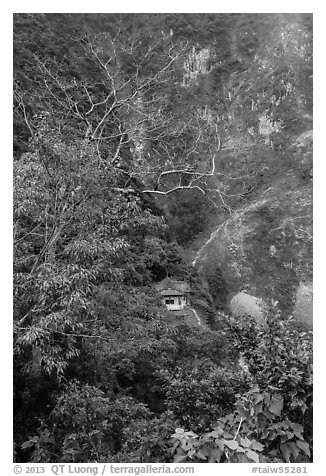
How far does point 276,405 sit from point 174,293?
6.51m

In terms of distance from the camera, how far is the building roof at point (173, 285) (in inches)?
363

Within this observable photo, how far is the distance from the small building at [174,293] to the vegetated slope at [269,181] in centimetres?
352

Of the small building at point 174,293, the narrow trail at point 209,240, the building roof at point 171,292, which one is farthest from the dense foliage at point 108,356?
the narrow trail at point 209,240

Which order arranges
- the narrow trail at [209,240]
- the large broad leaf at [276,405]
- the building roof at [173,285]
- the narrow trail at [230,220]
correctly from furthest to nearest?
the narrow trail at [230,220]
the narrow trail at [209,240]
the building roof at [173,285]
the large broad leaf at [276,405]

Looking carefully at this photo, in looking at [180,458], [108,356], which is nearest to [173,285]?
[108,356]

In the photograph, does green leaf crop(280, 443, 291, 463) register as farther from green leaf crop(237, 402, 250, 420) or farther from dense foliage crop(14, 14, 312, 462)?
green leaf crop(237, 402, 250, 420)

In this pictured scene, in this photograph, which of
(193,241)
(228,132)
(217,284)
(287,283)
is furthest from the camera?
(287,283)

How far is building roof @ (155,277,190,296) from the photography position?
9.22 m

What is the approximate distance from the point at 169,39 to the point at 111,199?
9168 millimetres

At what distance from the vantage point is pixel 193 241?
13.3m

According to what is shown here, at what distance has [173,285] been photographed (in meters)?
9.78

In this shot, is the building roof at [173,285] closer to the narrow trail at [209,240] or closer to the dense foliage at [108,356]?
the dense foliage at [108,356]
